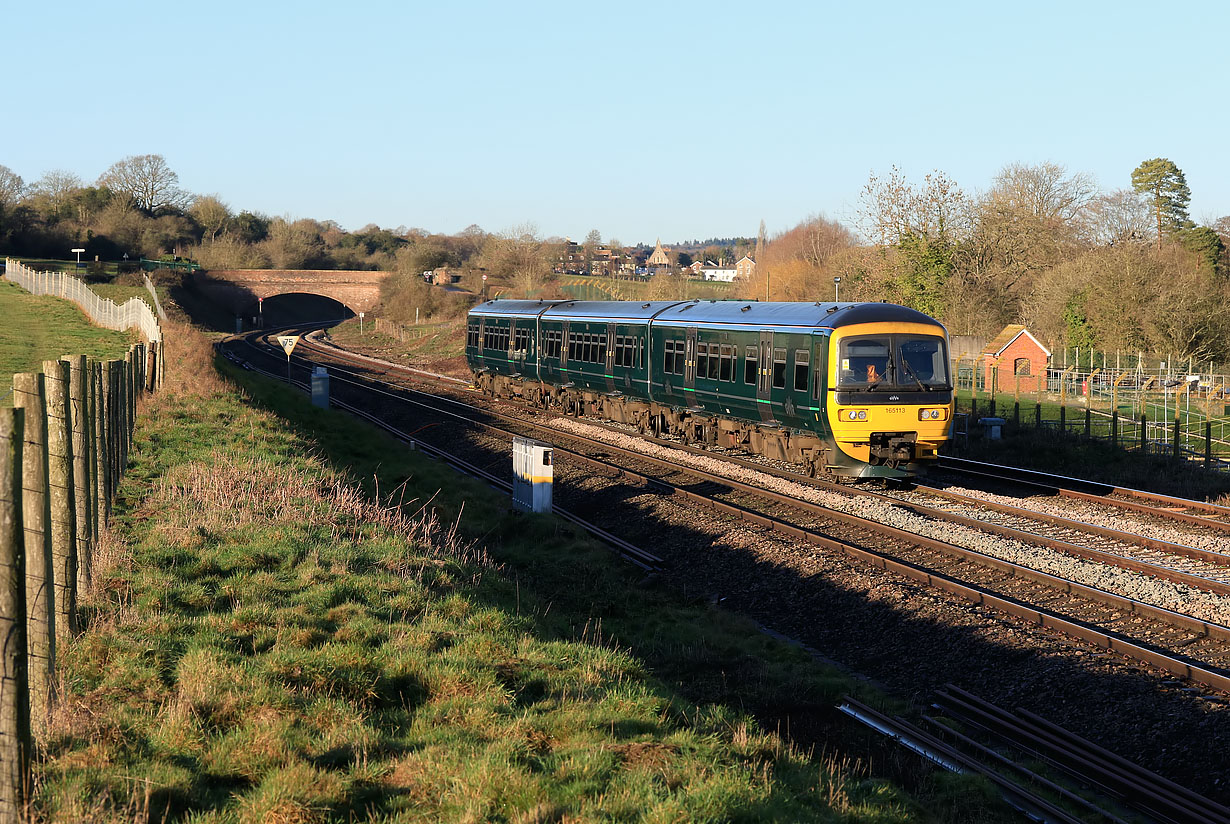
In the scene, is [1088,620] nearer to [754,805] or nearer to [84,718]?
[754,805]

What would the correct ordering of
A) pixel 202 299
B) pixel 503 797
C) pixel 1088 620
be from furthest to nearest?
pixel 202 299
pixel 1088 620
pixel 503 797

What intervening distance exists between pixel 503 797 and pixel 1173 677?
674 cm

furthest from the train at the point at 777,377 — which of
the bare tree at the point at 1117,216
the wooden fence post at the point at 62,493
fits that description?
the bare tree at the point at 1117,216

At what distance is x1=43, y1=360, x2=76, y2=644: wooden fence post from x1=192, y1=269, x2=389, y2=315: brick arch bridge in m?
93.8

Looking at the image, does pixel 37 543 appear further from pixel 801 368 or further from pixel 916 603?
pixel 801 368

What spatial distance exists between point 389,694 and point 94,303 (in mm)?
49809

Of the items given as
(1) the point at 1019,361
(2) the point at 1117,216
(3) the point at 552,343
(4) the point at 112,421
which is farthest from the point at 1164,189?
(4) the point at 112,421

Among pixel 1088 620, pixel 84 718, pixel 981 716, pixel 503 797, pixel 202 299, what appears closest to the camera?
pixel 503 797

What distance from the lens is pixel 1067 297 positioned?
4731cm

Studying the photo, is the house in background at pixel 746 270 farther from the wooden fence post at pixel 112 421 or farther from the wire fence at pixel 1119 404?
the wooden fence post at pixel 112 421

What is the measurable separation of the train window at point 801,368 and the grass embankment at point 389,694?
7.69 meters

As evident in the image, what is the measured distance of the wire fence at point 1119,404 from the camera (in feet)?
83.0

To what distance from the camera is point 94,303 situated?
50781 millimetres

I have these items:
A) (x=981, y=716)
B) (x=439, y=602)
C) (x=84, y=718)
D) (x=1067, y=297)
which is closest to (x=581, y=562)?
(x=439, y=602)
